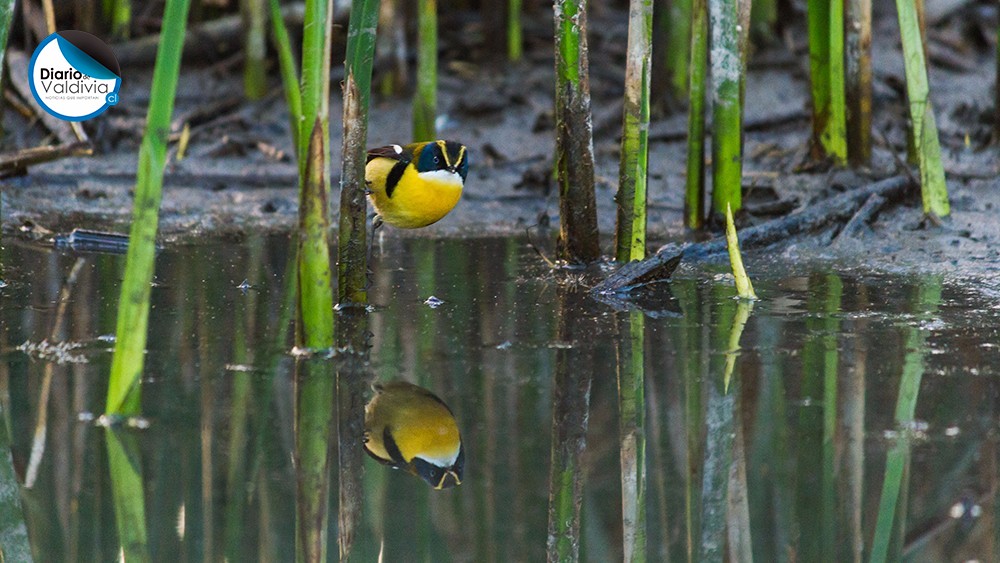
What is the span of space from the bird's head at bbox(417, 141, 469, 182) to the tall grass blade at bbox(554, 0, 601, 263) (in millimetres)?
440

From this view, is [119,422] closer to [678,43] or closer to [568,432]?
[568,432]

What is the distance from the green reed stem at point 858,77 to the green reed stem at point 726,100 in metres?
1.12

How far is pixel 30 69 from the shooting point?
7961mm

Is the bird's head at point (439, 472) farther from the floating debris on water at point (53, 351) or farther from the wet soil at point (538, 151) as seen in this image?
the wet soil at point (538, 151)

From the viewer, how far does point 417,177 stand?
17.5 ft

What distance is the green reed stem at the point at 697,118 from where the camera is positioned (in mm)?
5727

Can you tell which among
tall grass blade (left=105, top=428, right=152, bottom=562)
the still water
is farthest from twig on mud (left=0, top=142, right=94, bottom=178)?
tall grass blade (left=105, top=428, right=152, bottom=562)

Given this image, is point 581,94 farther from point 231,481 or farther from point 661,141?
point 661,141

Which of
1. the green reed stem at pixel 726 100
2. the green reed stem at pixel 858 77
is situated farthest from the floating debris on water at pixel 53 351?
the green reed stem at pixel 858 77

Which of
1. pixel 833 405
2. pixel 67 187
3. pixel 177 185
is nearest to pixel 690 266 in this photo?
pixel 833 405

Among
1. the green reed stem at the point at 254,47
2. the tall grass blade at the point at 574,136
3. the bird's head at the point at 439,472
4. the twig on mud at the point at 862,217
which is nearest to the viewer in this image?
the bird's head at the point at 439,472

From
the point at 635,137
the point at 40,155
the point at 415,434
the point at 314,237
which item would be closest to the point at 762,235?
the point at 635,137

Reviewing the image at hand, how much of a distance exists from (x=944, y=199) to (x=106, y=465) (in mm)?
4509

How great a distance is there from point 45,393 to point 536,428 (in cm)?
151
